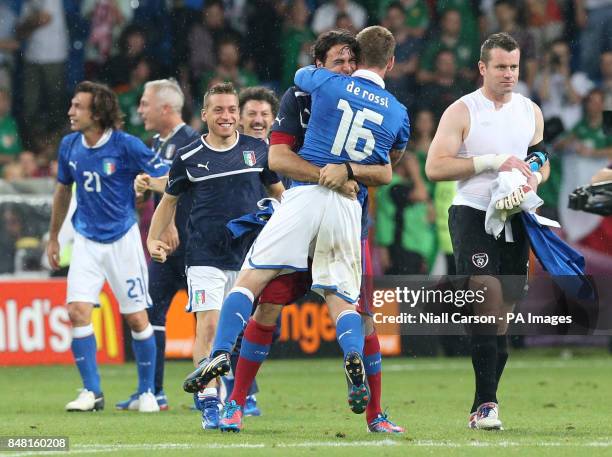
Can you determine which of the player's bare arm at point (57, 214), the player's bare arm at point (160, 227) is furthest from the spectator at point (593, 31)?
the player's bare arm at point (160, 227)

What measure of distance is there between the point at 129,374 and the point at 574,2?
750 centimetres

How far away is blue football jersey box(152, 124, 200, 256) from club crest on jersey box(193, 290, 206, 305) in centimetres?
159

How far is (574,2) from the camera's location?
16938 mm

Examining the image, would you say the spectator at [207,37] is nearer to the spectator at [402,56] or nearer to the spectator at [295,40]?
the spectator at [295,40]

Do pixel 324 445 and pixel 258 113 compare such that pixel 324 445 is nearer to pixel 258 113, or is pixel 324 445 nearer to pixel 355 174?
pixel 355 174

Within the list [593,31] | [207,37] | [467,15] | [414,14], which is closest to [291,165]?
[207,37]

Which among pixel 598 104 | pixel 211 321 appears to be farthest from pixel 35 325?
pixel 598 104

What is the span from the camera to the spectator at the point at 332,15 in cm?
1686

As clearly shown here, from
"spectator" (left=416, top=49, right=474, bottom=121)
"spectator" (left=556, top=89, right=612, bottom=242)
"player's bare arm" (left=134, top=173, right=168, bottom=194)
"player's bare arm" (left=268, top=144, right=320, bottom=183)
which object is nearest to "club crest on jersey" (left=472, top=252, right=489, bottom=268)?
"player's bare arm" (left=268, top=144, right=320, bottom=183)

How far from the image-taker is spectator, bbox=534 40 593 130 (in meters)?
16.2

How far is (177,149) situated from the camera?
1035 centimetres

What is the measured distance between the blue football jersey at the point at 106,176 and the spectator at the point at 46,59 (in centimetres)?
700

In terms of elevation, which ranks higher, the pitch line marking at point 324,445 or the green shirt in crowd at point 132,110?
the green shirt in crowd at point 132,110

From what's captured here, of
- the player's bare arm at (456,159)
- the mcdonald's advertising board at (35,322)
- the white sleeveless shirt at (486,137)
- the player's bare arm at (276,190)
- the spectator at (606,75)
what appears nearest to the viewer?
the player's bare arm at (456,159)
